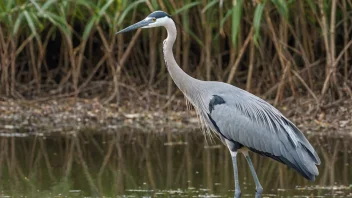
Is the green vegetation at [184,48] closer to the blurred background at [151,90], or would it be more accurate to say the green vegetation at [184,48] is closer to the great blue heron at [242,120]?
→ the blurred background at [151,90]

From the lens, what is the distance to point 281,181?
29.8ft

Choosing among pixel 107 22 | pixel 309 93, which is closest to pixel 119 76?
pixel 107 22

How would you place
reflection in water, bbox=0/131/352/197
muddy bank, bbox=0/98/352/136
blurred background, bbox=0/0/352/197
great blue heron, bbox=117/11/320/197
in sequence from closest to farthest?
great blue heron, bbox=117/11/320/197 → reflection in water, bbox=0/131/352/197 → blurred background, bbox=0/0/352/197 → muddy bank, bbox=0/98/352/136

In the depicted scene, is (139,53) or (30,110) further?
(139,53)

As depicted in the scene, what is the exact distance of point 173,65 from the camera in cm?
825

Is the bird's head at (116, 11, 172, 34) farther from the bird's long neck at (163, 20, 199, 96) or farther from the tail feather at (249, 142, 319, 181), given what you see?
the tail feather at (249, 142, 319, 181)

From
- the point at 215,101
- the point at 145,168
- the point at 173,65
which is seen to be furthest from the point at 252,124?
the point at 145,168

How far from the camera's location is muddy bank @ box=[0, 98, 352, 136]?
11758 mm

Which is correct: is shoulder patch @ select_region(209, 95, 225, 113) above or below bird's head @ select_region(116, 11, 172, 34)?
below

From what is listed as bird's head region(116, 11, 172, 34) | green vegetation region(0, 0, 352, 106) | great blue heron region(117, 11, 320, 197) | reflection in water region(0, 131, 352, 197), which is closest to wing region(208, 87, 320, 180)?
great blue heron region(117, 11, 320, 197)

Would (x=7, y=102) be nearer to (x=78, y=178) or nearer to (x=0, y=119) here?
(x=0, y=119)

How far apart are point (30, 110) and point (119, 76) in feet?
4.27

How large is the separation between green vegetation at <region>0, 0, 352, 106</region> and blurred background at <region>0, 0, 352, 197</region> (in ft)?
0.08

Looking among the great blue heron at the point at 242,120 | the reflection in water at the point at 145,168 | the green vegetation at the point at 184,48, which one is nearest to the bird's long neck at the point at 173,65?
the great blue heron at the point at 242,120
